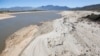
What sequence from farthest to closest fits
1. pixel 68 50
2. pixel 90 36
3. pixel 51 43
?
pixel 90 36 → pixel 51 43 → pixel 68 50

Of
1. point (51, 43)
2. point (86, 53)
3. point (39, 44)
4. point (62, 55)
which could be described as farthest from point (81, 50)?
point (39, 44)

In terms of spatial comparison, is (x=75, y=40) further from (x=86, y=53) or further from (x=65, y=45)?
(x=86, y=53)

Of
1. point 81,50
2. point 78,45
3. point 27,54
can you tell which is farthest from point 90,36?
point 27,54

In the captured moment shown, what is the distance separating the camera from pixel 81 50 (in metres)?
10.4

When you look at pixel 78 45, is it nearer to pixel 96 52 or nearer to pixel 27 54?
pixel 96 52

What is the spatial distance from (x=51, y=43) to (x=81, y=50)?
284 centimetres

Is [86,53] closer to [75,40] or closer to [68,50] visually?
[68,50]

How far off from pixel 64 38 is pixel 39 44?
2004 mm

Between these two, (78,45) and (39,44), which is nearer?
(78,45)

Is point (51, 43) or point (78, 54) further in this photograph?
point (51, 43)

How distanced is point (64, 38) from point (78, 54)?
362 cm

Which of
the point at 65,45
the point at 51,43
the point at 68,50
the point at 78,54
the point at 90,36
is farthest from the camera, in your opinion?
the point at 90,36

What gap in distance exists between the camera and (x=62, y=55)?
10.1m

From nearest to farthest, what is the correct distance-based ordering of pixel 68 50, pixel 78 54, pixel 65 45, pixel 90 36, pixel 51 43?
pixel 78 54
pixel 68 50
pixel 65 45
pixel 51 43
pixel 90 36
